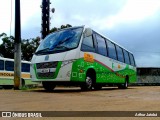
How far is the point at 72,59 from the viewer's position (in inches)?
543

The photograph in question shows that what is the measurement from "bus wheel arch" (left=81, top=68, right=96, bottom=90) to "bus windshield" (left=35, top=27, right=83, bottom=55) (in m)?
1.62

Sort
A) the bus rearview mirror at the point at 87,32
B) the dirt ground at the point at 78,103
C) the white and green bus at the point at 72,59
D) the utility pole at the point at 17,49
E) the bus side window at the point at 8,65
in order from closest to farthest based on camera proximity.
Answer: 1. the dirt ground at the point at 78,103
2. the white and green bus at the point at 72,59
3. the bus rearview mirror at the point at 87,32
4. the utility pole at the point at 17,49
5. the bus side window at the point at 8,65

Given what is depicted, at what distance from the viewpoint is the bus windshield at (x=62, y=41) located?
46.1ft

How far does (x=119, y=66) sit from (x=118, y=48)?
1.01m

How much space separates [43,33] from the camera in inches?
1534

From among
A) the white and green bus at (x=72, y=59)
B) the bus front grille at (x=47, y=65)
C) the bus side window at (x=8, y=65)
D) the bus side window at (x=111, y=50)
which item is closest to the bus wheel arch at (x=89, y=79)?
the white and green bus at (x=72, y=59)

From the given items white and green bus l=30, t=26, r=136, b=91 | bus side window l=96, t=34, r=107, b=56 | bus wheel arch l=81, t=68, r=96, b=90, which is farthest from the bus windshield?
bus side window l=96, t=34, r=107, b=56

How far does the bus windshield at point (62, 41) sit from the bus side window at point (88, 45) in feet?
1.16

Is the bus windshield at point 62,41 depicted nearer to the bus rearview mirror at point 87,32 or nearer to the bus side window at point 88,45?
the bus rearview mirror at point 87,32

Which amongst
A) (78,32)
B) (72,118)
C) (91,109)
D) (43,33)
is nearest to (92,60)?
(78,32)

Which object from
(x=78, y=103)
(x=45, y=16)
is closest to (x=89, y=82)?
(x=78, y=103)

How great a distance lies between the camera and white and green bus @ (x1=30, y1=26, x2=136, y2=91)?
13.8 meters

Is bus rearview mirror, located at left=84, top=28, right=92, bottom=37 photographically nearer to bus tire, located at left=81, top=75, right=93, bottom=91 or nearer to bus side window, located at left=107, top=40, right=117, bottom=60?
bus tire, located at left=81, top=75, right=93, bottom=91

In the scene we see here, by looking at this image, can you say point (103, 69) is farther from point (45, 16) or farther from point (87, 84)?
point (45, 16)
